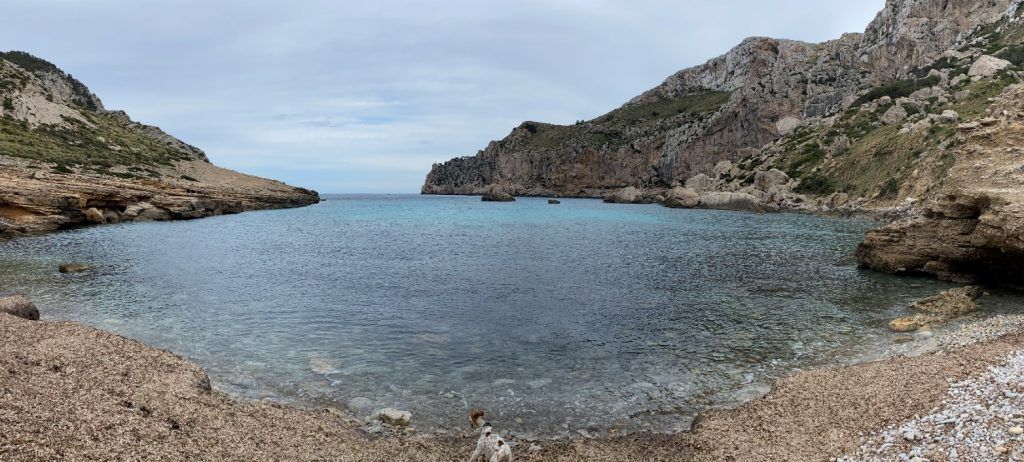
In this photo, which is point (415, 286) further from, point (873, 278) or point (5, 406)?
point (873, 278)

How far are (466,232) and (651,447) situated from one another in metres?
50.7

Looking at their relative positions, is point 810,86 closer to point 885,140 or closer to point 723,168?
point 723,168

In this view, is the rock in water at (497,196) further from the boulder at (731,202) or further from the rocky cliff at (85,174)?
the boulder at (731,202)

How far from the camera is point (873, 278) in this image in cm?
2867

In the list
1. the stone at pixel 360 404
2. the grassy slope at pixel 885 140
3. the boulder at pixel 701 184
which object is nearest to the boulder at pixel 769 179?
the grassy slope at pixel 885 140

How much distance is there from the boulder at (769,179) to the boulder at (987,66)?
32959 mm

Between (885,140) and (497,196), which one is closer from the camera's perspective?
(885,140)

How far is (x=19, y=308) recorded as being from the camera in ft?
55.2

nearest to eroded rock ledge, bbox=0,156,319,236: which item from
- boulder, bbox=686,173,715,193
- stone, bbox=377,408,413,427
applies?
stone, bbox=377,408,413,427

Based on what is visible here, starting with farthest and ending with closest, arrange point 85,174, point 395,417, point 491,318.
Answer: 1. point 85,174
2. point 491,318
3. point 395,417

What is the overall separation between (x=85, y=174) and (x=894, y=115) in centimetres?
12535

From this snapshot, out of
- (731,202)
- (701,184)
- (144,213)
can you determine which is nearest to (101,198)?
(144,213)

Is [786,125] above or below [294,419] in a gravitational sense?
above

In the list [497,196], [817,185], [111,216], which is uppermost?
[817,185]
